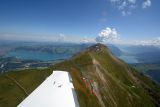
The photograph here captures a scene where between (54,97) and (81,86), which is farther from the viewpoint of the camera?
(81,86)

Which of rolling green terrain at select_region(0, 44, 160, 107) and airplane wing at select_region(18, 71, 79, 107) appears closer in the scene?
airplane wing at select_region(18, 71, 79, 107)

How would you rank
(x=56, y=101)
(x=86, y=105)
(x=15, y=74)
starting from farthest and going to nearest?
(x=15, y=74)
(x=86, y=105)
(x=56, y=101)

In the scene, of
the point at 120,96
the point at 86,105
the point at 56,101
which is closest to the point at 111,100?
the point at 120,96

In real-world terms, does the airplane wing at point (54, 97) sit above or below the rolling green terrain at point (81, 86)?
above

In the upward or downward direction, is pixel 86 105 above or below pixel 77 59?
below

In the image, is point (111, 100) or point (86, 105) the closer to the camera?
point (86, 105)

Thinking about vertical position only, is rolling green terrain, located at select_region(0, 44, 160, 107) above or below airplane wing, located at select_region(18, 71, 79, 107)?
below

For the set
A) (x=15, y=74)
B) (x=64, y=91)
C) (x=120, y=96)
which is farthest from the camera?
(x=120, y=96)

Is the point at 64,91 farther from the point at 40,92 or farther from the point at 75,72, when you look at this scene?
the point at 75,72

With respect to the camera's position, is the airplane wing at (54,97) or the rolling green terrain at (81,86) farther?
the rolling green terrain at (81,86)

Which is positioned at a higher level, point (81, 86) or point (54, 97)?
point (54, 97)

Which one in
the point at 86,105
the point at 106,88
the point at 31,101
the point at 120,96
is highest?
the point at 31,101
